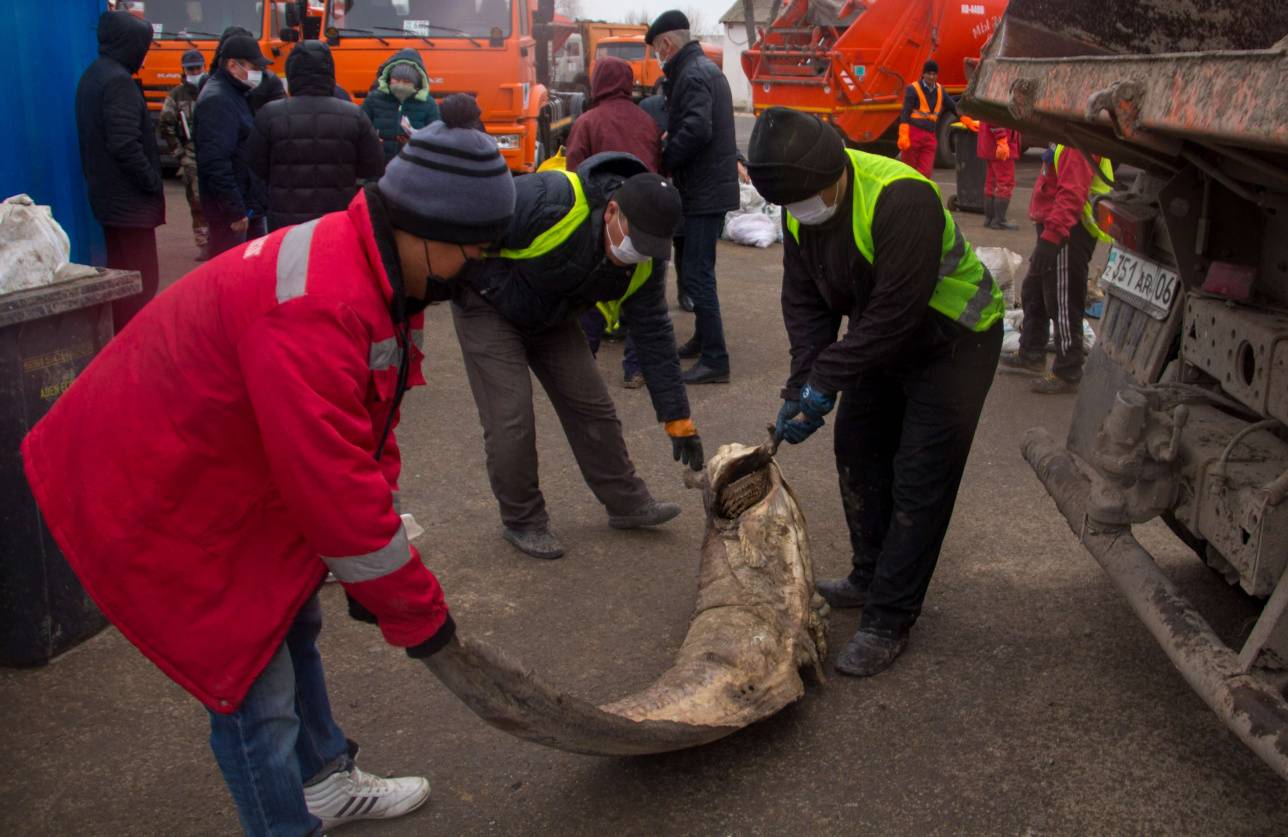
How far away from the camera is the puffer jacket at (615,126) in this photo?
20.7 feet

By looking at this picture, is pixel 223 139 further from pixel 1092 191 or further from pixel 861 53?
pixel 861 53

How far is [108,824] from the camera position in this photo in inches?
105

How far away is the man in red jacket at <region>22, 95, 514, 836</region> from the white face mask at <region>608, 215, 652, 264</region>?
1.40m

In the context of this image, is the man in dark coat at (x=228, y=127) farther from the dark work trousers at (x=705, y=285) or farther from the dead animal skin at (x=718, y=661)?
the dead animal skin at (x=718, y=661)

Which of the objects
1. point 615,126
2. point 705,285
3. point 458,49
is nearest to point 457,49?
point 458,49

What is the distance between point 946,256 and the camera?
310cm

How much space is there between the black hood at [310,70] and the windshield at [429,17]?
14.3 feet

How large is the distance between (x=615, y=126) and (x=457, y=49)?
409 centimetres

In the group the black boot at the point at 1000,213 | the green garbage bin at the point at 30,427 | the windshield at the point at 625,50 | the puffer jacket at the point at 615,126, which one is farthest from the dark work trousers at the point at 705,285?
the windshield at the point at 625,50

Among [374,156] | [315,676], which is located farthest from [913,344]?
[374,156]

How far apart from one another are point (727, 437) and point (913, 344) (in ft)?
7.62

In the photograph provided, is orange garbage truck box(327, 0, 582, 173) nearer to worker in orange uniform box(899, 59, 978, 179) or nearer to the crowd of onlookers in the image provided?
the crowd of onlookers

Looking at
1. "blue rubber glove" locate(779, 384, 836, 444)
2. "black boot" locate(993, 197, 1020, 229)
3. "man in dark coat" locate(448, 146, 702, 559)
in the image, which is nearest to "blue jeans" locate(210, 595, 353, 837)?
"blue rubber glove" locate(779, 384, 836, 444)

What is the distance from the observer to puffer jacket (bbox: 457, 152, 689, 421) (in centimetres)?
369
